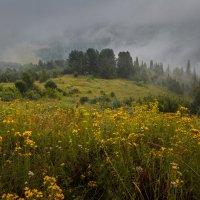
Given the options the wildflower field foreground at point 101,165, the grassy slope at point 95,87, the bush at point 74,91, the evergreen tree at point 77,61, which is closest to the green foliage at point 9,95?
the wildflower field foreground at point 101,165

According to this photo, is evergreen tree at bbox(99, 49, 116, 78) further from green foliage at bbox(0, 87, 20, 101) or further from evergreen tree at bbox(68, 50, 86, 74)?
green foliage at bbox(0, 87, 20, 101)

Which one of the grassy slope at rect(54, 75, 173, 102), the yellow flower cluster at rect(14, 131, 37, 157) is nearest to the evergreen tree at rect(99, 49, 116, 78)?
the grassy slope at rect(54, 75, 173, 102)

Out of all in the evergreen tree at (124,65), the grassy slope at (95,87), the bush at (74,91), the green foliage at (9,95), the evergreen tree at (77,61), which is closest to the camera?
the green foliage at (9,95)

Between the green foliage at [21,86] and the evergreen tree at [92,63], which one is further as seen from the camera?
the evergreen tree at [92,63]

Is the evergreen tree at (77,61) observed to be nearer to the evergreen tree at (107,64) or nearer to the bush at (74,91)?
the evergreen tree at (107,64)

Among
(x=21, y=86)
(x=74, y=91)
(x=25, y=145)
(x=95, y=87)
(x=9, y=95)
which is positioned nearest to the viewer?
(x=25, y=145)

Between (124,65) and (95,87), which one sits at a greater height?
(124,65)

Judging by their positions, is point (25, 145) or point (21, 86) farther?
point (21, 86)

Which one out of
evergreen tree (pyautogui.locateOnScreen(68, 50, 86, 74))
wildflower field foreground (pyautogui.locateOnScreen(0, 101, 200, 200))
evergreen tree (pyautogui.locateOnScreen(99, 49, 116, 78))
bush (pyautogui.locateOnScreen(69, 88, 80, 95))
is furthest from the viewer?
evergreen tree (pyautogui.locateOnScreen(99, 49, 116, 78))

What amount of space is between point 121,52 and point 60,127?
109209 millimetres

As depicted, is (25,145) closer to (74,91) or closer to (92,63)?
(74,91)

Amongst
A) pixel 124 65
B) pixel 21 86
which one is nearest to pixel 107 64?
pixel 124 65

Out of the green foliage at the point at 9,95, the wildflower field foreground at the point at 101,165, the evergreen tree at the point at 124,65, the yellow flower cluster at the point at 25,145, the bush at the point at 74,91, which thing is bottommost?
the bush at the point at 74,91

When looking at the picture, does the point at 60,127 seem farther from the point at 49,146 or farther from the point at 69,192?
the point at 69,192
